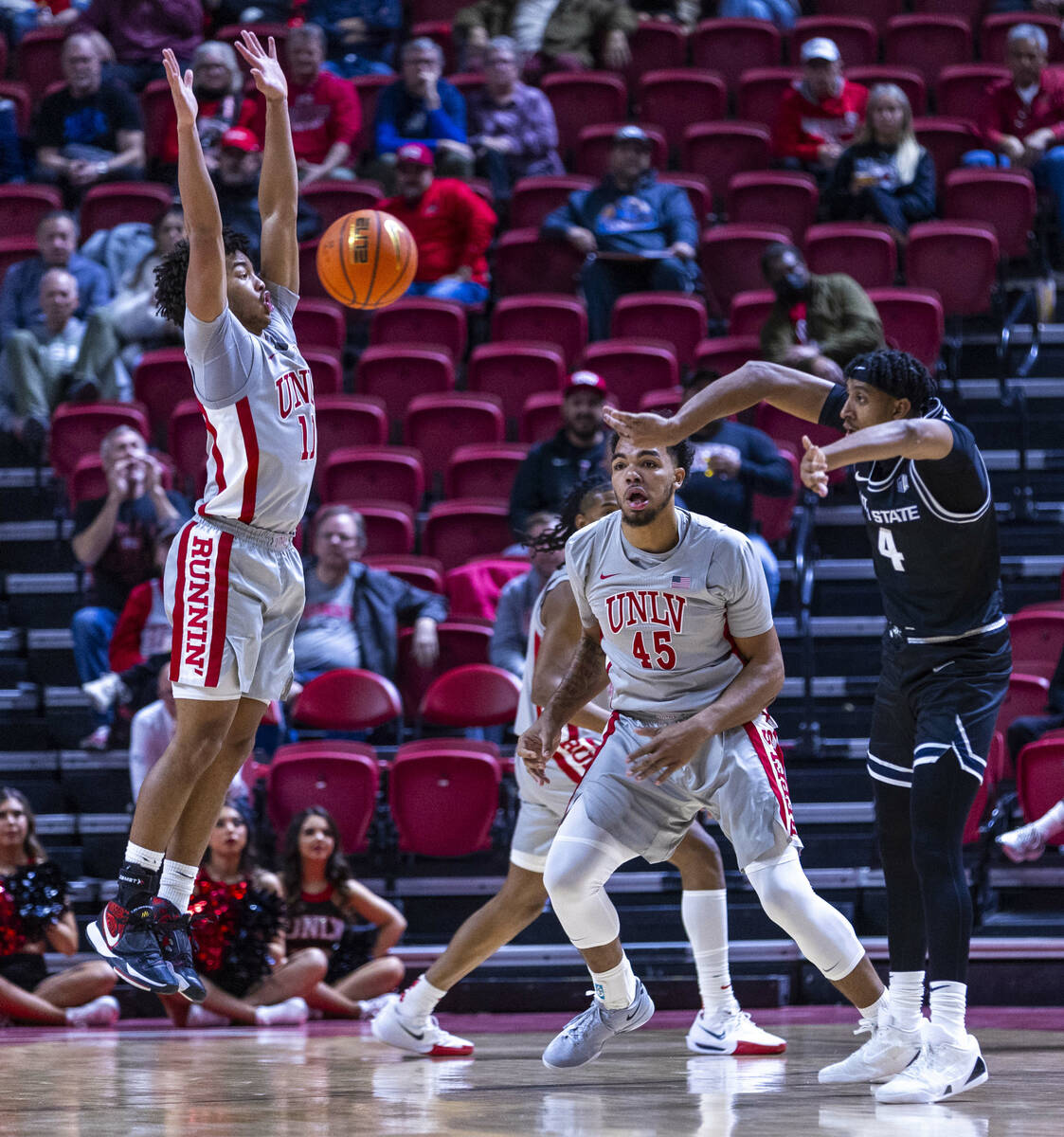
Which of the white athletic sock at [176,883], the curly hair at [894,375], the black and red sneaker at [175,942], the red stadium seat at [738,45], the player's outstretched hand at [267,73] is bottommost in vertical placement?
the black and red sneaker at [175,942]

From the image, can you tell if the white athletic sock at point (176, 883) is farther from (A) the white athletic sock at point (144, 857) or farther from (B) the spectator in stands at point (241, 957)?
(B) the spectator in stands at point (241, 957)

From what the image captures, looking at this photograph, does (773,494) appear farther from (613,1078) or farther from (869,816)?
(613,1078)

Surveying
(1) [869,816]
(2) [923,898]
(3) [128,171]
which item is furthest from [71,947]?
(3) [128,171]

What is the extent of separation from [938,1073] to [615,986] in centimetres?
94

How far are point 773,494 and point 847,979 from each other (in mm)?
3911

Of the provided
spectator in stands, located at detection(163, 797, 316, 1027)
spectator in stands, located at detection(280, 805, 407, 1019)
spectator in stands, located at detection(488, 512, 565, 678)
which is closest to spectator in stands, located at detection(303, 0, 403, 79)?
spectator in stands, located at detection(488, 512, 565, 678)

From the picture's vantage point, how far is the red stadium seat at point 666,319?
9953 mm

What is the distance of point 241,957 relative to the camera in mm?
6949

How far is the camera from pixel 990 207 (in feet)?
34.1

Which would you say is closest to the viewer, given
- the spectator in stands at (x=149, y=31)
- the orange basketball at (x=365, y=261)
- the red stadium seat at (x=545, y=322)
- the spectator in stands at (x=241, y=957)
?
the orange basketball at (x=365, y=261)

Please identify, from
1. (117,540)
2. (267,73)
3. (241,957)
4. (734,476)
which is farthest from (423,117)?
(267,73)

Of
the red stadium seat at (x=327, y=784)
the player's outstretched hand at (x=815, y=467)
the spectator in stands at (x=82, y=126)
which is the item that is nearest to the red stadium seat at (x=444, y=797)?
the red stadium seat at (x=327, y=784)

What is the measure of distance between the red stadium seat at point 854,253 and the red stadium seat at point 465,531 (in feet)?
8.33

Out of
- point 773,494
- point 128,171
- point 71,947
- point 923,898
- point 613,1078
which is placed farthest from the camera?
point 128,171
